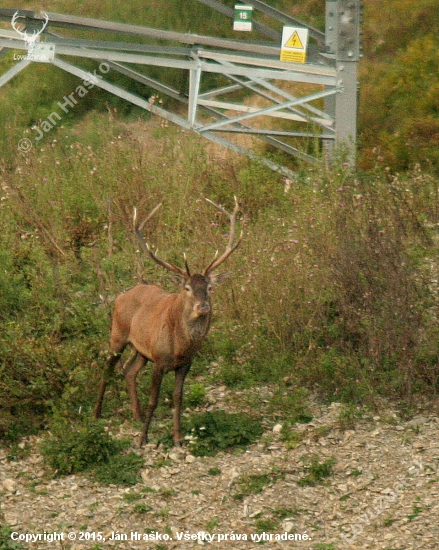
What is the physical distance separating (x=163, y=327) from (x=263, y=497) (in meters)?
1.68

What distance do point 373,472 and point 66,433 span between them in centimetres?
257

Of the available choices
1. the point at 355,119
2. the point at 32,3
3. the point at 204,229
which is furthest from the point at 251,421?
the point at 32,3

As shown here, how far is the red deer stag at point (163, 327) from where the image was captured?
815 cm

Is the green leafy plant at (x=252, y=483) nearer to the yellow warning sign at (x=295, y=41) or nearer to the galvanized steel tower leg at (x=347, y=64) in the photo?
the galvanized steel tower leg at (x=347, y=64)

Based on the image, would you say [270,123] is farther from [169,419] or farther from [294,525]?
[294,525]

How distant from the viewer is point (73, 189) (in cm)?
1311

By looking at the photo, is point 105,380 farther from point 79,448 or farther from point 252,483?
point 252,483

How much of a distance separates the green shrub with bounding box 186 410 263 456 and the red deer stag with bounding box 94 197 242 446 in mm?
182

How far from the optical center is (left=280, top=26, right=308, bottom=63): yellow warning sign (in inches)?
554

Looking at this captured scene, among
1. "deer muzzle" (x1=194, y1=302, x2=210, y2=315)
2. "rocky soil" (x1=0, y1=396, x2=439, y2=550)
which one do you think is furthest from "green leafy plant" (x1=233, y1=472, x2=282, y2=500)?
"deer muzzle" (x1=194, y1=302, x2=210, y2=315)

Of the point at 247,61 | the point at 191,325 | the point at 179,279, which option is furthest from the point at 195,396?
the point at 247,61

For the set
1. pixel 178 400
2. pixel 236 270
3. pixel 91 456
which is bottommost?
pixel 91 456

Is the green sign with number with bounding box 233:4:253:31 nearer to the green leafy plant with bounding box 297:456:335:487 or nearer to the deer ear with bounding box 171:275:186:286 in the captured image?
the deer ear with bounding box 171:275:186:286

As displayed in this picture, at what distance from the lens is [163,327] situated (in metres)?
8.34
